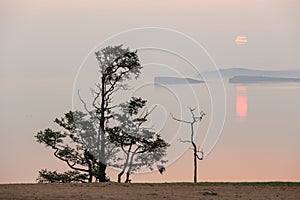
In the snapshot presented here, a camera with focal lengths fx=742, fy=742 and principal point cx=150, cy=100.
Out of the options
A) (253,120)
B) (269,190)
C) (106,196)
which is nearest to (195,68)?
(269,190)

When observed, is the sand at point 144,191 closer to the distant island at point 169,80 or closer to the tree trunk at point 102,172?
the tree trunk at point 102,172

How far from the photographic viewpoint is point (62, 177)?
37.6 meters

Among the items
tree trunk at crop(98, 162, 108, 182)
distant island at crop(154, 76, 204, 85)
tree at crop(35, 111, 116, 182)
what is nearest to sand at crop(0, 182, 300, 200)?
tree trunk at crop(98, 162, 108, 182)

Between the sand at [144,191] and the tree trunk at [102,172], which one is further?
the tree trunk at [102,172]

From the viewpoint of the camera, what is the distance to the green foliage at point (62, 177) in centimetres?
3725

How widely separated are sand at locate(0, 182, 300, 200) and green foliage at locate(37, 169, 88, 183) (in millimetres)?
9116

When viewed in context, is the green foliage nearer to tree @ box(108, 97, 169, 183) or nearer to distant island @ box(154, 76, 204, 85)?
tree @ box(108, 97, 169, 183)

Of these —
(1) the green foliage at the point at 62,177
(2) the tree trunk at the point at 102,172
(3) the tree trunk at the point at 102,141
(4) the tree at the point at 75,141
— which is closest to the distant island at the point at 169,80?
(3) the tree trunk at the point at 102,141

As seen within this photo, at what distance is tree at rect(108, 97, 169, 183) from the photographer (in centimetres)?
3691

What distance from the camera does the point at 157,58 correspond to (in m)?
38.4

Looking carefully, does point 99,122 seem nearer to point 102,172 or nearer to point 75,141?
point 75,141

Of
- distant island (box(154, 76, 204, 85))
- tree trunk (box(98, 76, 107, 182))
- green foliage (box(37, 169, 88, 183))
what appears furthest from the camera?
distant island (box(154, 76, 204, 85))

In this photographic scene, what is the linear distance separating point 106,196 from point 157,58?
47.5 ft

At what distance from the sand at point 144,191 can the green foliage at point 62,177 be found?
29.9 ft
